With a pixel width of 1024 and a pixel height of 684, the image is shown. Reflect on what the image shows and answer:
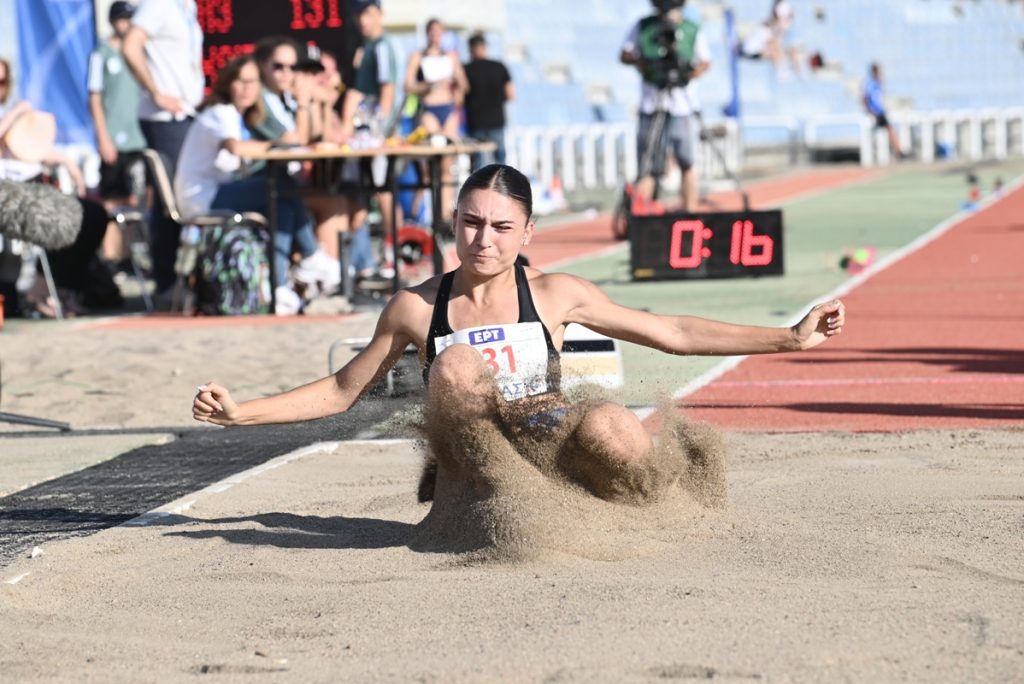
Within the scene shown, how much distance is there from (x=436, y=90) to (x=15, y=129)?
7.03 metres

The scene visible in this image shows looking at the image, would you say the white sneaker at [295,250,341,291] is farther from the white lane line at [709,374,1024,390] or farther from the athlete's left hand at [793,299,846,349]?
the athlete's left hand at [793,299,846,349]

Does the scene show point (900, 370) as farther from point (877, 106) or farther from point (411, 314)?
point (877, 106)

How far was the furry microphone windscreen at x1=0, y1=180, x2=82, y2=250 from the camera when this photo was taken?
11.4m

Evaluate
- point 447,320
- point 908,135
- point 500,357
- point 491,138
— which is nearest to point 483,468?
point 500,357

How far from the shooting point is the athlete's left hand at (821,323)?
17.5 ft

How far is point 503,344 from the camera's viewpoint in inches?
215

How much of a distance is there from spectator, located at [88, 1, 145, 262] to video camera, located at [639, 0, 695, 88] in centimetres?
482

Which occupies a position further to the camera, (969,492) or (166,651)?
(969,492)

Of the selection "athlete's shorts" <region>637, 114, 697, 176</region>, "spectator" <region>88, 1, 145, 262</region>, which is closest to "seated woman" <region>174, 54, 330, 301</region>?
"spectator" <region>88, 1, 145, 262</region>

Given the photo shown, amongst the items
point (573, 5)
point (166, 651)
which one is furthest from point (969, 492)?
point (573, 5)

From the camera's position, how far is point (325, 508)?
648 cm

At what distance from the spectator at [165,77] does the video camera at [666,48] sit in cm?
475

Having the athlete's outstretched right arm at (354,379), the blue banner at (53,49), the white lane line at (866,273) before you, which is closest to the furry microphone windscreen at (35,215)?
the white lane line at (866,273)

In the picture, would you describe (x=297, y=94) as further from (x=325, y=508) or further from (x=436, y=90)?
(x=325, y=508)
